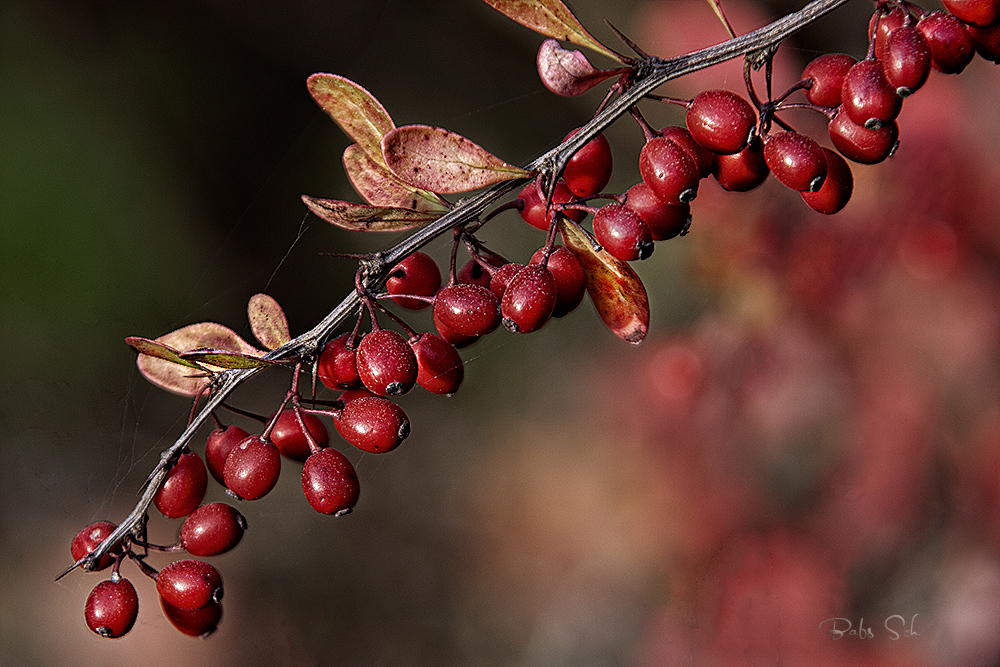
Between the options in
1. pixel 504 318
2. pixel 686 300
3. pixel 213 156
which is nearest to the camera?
pixel 504 318

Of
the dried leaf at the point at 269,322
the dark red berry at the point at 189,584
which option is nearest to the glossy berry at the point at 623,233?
the dried leaf at the point at 269,322

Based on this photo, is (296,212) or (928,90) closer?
(928,90)

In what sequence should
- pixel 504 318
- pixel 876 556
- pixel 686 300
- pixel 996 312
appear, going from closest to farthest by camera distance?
pixel 504 318 → pixel 996 312 → pixel 876 556 → pixel 686 300

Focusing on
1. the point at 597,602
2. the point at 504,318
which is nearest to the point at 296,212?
the point at 597,602

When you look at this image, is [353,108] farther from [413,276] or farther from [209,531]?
[209,531]

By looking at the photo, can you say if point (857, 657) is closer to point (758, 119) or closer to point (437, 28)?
point (758, 119)

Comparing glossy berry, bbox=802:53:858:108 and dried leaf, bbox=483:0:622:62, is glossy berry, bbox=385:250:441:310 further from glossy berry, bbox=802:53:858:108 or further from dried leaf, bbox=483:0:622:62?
glossy berry, bbox=802:53:858:108

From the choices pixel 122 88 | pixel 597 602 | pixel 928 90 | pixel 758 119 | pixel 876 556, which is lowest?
pixel 758 119
